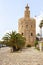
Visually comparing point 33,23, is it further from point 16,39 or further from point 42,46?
point 42,46

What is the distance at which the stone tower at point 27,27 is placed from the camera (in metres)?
51.0

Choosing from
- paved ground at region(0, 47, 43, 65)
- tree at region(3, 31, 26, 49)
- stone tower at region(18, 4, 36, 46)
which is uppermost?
stone tower at region(18, 4, 36, 46)

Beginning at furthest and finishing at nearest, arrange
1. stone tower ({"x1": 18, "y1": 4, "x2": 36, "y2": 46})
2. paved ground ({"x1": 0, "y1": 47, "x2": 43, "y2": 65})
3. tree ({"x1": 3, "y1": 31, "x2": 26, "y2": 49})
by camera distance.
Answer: stone tower ({"x1": 18, "y1": 4, "x2": 36, "y2": 46}), tree ({"x1": 3, "y1": 31, "x2": 26, "y2": 49}), paved ground ({"x1": 0, "y1": 47, "x2": 43, "y2": 65})

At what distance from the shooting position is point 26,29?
170 ft

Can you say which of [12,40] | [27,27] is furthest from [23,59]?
[27,27]

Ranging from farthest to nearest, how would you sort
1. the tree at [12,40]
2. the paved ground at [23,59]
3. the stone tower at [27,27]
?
the stone tower at [27,27]
the tree at [12,40]
the paved ground at [23,59]

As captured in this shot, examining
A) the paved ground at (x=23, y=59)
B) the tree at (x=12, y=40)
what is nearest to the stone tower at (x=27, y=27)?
the tree at (x=12, y=40)

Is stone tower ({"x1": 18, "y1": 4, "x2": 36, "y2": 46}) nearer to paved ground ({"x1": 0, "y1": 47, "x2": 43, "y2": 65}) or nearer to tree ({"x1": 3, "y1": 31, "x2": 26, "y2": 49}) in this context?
tree ({"x1": 3, "y1": 31, "x2": 26, "y2": 49})

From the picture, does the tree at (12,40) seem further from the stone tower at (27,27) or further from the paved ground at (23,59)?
the stone tower at (27,27)

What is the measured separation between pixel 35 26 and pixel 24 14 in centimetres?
455

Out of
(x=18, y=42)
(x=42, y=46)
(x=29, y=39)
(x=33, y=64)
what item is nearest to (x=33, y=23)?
(x=29, y=39)

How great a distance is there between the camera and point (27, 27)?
169ft

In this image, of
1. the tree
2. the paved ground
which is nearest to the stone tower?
the tree

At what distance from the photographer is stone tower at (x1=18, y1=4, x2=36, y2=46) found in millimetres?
51031
